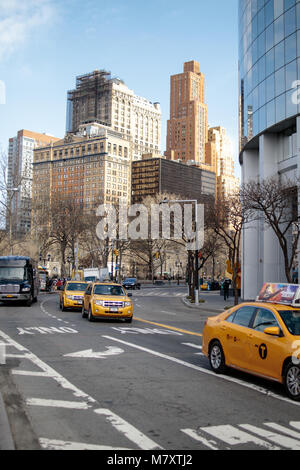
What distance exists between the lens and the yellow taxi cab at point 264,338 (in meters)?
7.87

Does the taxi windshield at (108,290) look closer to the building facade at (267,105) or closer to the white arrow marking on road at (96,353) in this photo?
the white arrow marking on road at (96,353)

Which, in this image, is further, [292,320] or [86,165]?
[86,165]

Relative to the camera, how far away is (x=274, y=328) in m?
8.17

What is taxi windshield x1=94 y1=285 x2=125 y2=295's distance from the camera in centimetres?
2128

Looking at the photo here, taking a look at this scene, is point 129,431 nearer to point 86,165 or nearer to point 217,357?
point 217,357

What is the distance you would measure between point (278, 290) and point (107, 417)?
4.42 m

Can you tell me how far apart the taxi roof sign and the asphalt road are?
4.96 feet

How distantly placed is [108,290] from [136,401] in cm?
1412

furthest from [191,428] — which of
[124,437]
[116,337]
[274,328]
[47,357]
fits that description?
[116,337]

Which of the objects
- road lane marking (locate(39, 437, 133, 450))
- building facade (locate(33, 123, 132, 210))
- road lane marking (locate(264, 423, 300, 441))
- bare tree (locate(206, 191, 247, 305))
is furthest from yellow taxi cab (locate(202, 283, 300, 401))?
building facade (locate(33, 123, 132, 210))

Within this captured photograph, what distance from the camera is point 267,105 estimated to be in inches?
1430

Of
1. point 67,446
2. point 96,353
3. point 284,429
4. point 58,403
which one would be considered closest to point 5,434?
point 67,446

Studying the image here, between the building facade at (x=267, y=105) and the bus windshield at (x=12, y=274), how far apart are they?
1661cm
